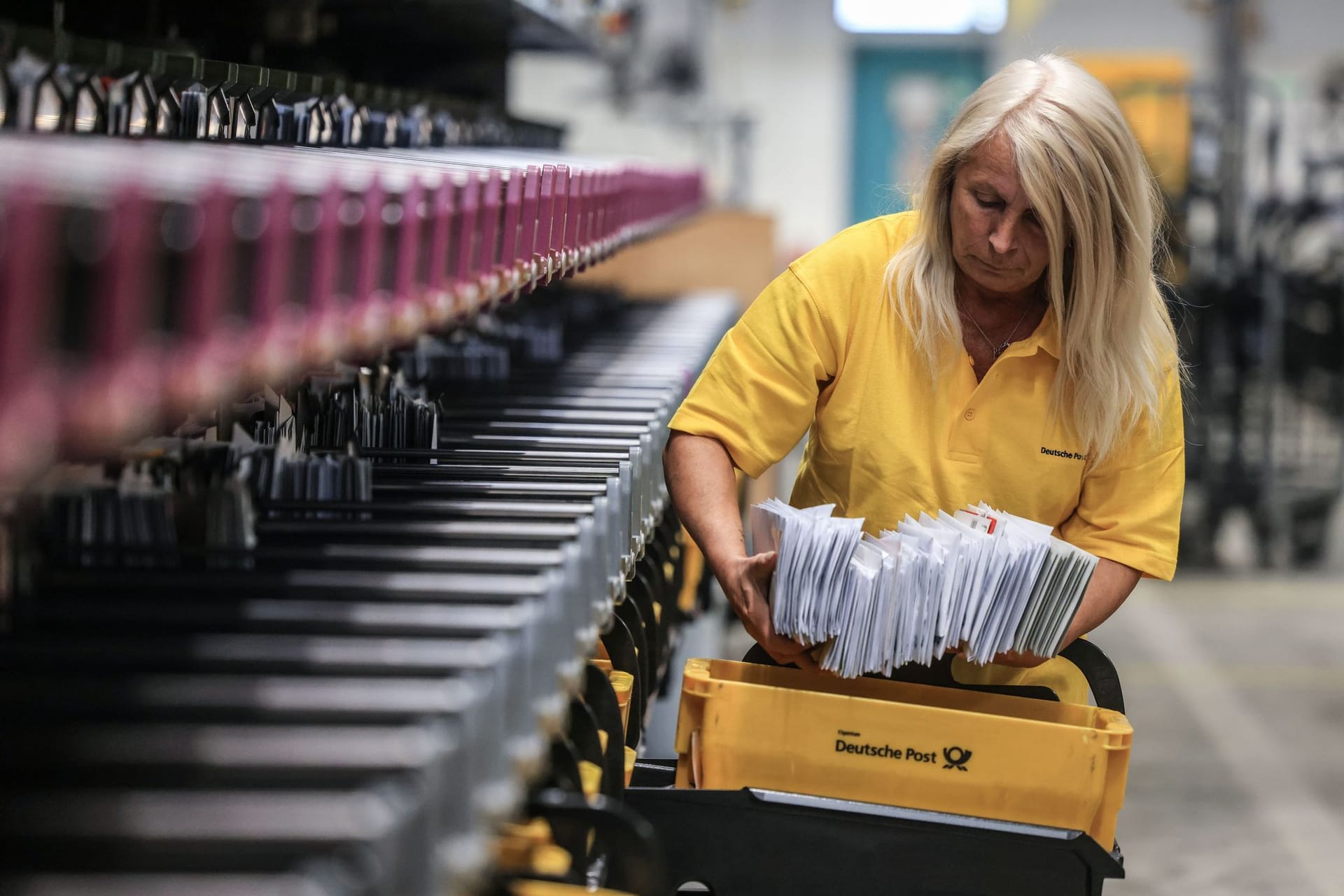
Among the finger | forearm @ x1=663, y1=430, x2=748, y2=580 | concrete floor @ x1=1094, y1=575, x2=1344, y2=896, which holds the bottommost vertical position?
concrete floor @ x1=1094, y1=575, x2=1344, y2=896

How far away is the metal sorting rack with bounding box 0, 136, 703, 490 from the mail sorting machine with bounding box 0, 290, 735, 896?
0.64 ft

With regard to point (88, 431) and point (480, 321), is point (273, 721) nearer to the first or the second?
point (88, 431)

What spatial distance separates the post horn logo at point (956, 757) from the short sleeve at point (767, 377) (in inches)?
18.7

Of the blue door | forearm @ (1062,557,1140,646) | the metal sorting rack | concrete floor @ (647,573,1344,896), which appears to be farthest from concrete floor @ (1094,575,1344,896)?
the blue door

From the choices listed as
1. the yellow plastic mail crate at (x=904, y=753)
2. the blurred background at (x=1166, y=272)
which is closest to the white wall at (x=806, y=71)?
the blurred background at (x=1166, y=272)

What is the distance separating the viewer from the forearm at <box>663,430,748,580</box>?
6.01 feet

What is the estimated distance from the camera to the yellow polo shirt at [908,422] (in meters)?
1.95

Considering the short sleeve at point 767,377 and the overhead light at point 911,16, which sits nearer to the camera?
the short sleeve at point 767,377

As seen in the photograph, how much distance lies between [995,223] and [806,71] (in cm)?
1264

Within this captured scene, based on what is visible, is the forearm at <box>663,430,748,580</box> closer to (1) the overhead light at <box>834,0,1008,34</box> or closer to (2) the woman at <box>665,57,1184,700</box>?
(2) the woman at <box>665,57,1184,700</box>

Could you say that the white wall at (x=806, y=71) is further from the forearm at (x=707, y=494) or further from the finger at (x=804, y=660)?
the finger at (x=804, y=660)

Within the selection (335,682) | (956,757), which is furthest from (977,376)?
(335,682)

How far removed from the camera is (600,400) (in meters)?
2.16

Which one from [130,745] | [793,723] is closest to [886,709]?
[793,723]
